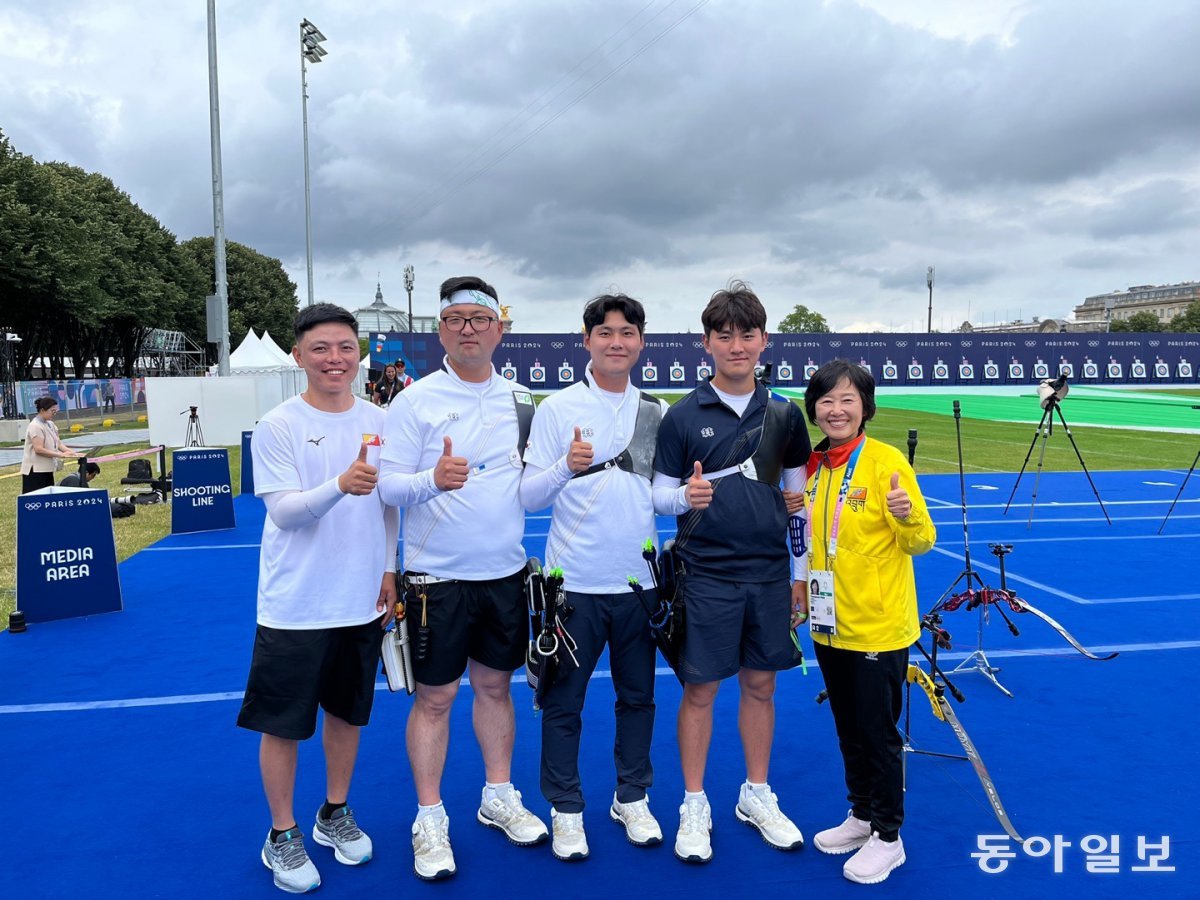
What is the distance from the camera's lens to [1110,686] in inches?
202

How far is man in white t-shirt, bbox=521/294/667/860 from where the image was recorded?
3416 millimetres

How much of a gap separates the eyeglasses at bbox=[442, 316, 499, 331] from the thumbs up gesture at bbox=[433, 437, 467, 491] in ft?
1.80

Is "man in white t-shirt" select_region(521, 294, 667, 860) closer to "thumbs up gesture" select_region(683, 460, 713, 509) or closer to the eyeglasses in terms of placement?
"thumbs up gesture" select_region(683, 460, 713, 509)

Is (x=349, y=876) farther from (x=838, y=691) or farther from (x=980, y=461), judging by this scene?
(x=980, y=461)

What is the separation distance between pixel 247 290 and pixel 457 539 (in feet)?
229

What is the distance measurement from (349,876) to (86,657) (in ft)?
12.2

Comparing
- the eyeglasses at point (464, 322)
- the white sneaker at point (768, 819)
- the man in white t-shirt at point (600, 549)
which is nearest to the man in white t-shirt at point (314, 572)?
the eyeglasses at point (464, 322)

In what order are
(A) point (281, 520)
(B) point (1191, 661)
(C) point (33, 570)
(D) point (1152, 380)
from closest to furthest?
(A) point (281, 520)
(B) point (1191, 661)
(C) point (33, 570)
(D) point (1152, 380)

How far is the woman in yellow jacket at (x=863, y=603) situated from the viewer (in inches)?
128

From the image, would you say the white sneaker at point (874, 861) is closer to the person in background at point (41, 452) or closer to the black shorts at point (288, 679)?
the black shorts at point (288, 679)

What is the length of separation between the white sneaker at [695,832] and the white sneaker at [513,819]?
0.57 m

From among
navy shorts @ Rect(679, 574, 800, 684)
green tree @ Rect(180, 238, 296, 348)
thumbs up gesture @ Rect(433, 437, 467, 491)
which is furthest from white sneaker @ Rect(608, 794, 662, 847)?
green tree @ Rect(180, 238, 296, 348)

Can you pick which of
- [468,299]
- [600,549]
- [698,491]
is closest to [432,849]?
[600,549]

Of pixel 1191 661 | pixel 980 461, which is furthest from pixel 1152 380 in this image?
pixel 1191 661
